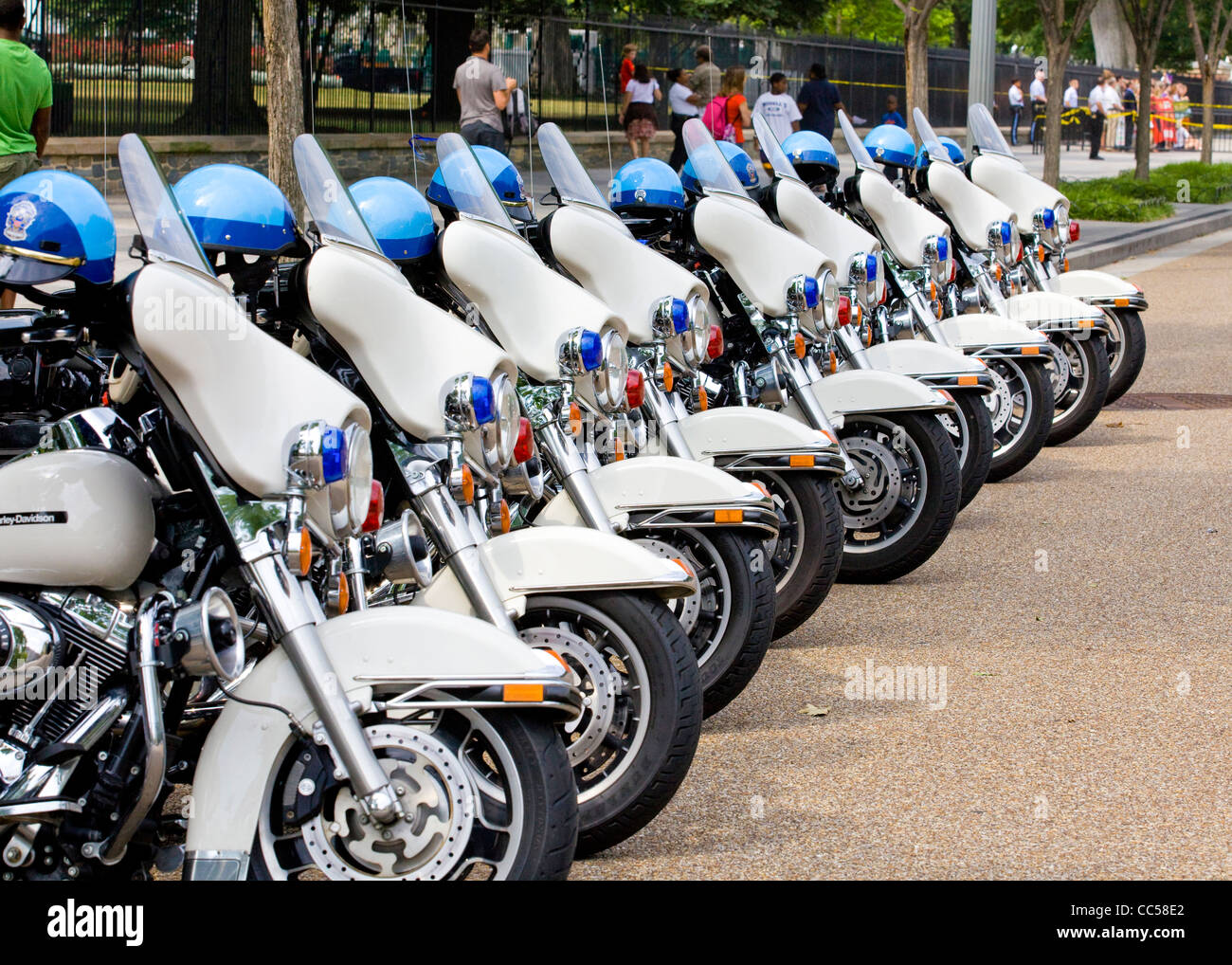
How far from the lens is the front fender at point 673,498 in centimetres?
468

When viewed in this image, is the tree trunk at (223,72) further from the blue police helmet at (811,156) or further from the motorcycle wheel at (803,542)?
the motorcycle wheel at (803,542)

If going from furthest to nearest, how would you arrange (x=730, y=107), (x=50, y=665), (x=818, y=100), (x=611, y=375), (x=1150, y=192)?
(x=1150, y=192), (x=818, y=100), (x=730, y=107), (x=611, y=375), (x=50, y=665)

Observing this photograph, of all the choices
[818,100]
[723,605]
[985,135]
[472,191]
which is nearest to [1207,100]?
[818,100]

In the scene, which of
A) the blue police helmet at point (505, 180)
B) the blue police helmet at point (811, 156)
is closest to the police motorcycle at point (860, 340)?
the blue police helmet at point (811, 156)

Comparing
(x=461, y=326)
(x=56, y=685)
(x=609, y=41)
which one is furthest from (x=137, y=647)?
(x=609, y=41)

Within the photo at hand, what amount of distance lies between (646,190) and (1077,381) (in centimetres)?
380

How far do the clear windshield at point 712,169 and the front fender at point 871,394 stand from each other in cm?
84

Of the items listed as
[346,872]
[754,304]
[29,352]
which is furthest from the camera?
[754,304]

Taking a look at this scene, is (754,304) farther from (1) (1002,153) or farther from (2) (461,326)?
(1) (1002,153)

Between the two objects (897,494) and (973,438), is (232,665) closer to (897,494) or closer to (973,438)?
(897,494)

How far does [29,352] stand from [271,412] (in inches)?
71.1

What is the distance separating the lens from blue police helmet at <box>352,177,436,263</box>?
15.6 feet

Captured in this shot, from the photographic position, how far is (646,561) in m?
3.89

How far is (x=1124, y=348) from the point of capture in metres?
9.99
